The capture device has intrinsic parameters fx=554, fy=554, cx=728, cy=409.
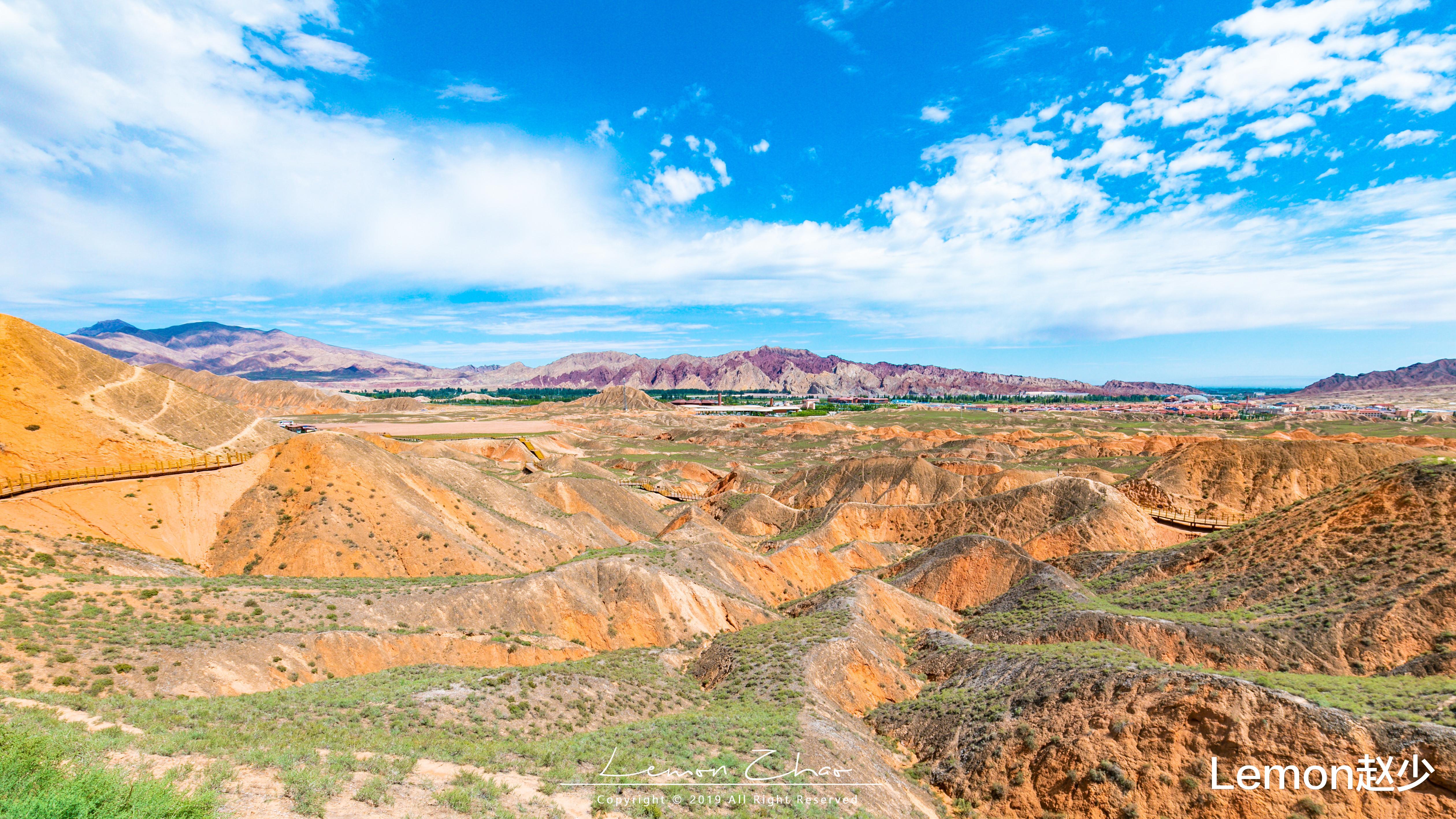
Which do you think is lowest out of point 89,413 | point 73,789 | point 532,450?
point 532,450

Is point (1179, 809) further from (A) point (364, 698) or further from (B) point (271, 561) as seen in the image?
(B) point (271, 561)

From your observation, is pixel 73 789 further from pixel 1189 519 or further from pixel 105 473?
pixel 1189 519

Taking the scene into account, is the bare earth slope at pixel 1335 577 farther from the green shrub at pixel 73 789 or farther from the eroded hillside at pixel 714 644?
the green shrub at pixel 73 789

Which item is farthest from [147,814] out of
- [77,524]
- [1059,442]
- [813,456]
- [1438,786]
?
[1059,442]

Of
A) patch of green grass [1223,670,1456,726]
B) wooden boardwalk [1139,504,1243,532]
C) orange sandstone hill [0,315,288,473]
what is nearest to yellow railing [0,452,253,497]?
orange sandstone hill [0,315,288,473]

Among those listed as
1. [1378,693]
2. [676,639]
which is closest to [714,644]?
[676,639]
